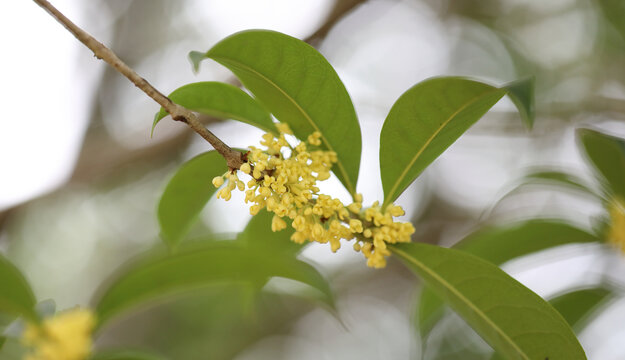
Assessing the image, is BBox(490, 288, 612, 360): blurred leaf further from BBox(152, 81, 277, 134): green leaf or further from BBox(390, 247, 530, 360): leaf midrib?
BBox(152, 81, 277, 134): green leaf

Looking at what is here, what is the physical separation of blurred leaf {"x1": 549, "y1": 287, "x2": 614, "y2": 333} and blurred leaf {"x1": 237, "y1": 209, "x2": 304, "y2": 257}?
0.96m

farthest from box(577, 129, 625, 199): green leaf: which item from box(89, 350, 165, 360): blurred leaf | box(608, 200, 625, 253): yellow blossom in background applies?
box(89, 350, 165, 360): blurred leaf

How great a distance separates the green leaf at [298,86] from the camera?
1.13 meters

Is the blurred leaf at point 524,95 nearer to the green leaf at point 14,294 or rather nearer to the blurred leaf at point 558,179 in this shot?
the blurred leaf at point 558,179

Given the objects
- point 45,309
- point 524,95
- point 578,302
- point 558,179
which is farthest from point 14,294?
point 578,302

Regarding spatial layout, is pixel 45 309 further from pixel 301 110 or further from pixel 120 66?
pixel 301 110

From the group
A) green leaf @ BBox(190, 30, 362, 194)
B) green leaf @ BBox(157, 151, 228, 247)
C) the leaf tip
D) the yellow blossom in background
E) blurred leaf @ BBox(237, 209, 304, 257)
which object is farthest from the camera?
the yellow blossom in background

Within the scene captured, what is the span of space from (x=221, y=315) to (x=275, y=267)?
191 cm

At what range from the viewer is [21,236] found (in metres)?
3.65

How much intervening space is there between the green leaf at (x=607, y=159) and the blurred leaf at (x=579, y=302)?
0.35 meters

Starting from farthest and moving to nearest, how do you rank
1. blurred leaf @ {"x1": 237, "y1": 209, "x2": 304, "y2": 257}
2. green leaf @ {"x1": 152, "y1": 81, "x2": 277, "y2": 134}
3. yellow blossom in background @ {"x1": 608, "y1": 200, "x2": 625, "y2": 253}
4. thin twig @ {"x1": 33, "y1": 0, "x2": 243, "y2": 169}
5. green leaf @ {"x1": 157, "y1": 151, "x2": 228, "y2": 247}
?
1. yellow blossom in background @ {"x1": 608, "y1": 200, "x2": 625, "y2": 253}
2. blurred leaf @ {"x1": 237, "y1": 209, "x2": 304, "y2": 257}
3. green leaf @ {"x1": 157, "y1": 151, "x2": 228, "y2": 247}
4. green leaf @ {"x1": 152, "y1": 81, "x2": 277, "y2": 134}
5. thin twig @ {"x1": 33, "y1": 0, "x2": 243, "y2": 169}

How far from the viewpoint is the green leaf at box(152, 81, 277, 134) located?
1238 mm

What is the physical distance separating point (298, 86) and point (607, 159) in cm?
109

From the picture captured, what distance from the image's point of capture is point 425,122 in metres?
1.24
